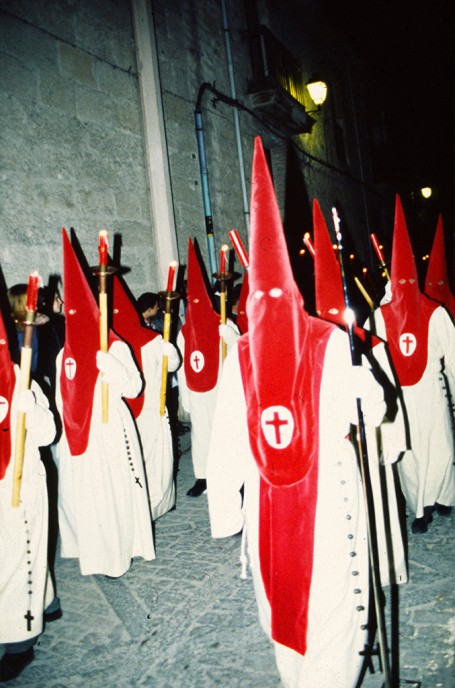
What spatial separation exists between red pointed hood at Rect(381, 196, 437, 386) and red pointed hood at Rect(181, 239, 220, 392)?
208cm

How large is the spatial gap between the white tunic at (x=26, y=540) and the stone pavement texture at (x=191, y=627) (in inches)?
14.7

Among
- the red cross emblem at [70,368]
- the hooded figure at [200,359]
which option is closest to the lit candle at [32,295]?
the red cross emblem at [70,368]

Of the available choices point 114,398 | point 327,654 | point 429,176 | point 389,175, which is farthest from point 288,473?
point 429,176

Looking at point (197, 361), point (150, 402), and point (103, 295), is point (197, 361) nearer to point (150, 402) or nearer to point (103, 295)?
point (150, 402)

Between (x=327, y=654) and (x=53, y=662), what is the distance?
193cm

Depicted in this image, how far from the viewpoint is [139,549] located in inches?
166

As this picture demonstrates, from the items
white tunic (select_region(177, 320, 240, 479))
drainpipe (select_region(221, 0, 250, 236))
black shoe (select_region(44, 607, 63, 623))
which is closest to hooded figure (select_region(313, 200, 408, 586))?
black shoe (select_region(44, 607, 63, 623))

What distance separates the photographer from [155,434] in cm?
515

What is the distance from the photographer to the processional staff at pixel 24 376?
3008 millimetres

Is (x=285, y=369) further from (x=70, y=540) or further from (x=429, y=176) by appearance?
(x=429, y=176)

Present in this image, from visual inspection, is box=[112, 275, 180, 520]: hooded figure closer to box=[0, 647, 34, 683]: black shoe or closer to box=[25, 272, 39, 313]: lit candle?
box=[25, 272, 39, 313]: lit candle

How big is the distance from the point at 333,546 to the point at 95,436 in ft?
7.48

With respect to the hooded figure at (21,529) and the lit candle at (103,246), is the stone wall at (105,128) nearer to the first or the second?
the lit candle at (103,246)

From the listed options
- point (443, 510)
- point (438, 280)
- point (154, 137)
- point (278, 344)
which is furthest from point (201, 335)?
point (154, 137)
